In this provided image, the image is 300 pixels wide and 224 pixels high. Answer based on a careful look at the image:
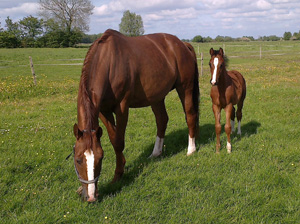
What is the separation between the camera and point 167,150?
16.6 feet

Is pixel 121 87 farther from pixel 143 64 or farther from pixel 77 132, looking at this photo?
pixel 77 132

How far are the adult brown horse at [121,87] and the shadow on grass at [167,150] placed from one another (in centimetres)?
17

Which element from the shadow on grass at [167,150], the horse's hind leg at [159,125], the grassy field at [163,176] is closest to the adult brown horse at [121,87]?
the horse's hind leg at [159,125]

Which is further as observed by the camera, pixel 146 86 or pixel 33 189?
pixel 146 86

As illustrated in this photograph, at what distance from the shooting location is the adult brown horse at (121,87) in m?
2.80

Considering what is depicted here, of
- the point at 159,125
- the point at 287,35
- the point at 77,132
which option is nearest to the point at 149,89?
the point at 159,125

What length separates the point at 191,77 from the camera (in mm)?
4879

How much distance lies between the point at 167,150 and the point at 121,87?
6.60 feet

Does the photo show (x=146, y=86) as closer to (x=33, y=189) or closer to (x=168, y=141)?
(x=168, y=141)

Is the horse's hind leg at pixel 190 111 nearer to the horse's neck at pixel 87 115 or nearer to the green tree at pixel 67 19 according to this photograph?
the horse's neck at pixel 87 115

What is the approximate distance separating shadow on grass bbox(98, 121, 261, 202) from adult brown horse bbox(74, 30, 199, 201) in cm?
17

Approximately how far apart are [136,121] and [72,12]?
48.6m

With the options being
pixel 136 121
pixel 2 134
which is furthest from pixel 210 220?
pixel 2 134

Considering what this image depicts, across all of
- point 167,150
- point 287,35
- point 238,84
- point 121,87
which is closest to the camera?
point 121,87
